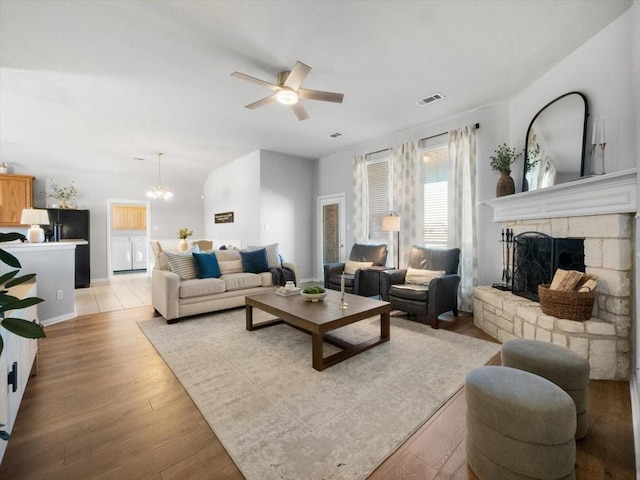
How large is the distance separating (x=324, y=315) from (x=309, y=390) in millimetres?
685

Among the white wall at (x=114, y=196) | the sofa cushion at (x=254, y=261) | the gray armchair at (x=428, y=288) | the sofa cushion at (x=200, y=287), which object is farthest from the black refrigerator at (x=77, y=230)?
the gray armchair at (x=428, y=288)

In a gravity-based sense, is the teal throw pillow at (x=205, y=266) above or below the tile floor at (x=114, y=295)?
above

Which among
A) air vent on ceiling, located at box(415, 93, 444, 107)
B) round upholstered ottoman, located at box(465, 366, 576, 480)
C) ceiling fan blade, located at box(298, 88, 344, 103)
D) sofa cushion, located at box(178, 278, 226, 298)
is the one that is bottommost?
round upholstered ottoman, located at box(465, 366, 576, 480)

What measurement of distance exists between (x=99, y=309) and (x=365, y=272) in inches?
167

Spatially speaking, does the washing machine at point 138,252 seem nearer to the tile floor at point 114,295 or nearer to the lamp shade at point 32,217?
the tile floor at point 114,295

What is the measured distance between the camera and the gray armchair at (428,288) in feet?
11.7

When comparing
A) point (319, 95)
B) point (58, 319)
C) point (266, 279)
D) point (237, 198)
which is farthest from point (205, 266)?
point (237, 198)

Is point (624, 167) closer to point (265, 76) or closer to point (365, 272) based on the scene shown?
point (365, 272)

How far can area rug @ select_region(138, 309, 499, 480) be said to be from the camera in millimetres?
1616

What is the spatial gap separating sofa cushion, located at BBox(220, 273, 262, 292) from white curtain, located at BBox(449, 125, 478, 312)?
3117 mm

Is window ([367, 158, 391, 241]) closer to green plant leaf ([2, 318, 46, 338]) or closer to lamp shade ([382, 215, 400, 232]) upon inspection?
lamp shade ([382, 215, 400, 232])

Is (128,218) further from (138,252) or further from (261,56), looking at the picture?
(261,56)

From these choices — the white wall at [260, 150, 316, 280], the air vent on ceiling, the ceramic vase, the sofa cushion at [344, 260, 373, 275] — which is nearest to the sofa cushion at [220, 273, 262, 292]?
the sofa cushion at [344, 260, 373, 275]

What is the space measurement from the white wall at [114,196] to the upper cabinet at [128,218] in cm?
168
